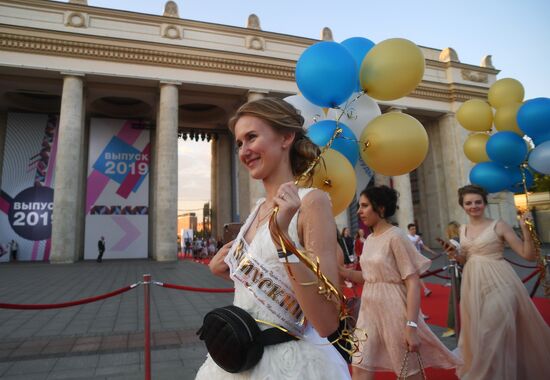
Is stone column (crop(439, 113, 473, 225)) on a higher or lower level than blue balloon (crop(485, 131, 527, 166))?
higher

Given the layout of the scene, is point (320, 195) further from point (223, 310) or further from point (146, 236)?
point (146, 236)

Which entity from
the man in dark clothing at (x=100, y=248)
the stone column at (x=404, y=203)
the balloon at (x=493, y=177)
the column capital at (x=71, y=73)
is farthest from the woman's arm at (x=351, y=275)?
the stone column at (x=404, y=203)

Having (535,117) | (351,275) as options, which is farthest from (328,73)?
(535,117)

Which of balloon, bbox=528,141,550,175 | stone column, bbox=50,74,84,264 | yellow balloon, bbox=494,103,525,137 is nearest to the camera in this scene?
balloon, bbox=528,141,550,175

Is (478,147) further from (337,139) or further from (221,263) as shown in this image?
(221,263)

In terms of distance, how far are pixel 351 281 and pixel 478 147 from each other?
157 inches

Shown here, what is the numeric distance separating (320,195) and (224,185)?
85.7 feet

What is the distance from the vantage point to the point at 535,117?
4.59 meters

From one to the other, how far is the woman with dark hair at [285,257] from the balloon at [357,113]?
6.62 feet

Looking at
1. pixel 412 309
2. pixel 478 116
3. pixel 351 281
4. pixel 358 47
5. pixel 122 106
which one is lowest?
pixel 412 309

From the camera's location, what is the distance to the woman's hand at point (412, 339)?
2441 millimetres

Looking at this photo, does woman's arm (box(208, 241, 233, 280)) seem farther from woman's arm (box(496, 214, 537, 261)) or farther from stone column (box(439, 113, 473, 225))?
stone column (box(439, 113, 473, 225))

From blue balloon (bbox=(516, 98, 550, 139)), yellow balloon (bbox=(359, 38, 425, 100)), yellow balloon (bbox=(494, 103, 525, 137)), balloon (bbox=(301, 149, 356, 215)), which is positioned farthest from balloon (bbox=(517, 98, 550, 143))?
balloon (bbox=(301, 149, 356, 215))

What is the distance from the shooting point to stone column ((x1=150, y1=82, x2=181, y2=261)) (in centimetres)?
1828
